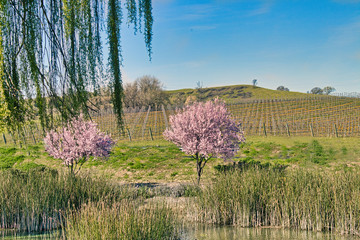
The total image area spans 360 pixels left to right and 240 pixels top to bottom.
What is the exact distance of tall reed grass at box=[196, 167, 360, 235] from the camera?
7723 millimetres

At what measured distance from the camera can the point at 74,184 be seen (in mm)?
9258

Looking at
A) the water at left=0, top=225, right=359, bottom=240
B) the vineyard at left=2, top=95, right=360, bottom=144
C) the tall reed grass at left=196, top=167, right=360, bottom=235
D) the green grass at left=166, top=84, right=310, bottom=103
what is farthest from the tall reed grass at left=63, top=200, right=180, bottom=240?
the green grass at left=166, top=84, right=310, bottom=103

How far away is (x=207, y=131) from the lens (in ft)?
40.7

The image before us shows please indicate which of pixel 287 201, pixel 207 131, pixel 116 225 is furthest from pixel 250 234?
pixel 207 131

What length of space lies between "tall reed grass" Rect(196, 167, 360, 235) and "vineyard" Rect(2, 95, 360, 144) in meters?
15.3

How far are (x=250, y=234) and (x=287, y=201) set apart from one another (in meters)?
1.25

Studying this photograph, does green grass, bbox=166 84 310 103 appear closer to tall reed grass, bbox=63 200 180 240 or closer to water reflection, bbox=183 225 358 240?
water reflection, bbox=183 225 358 240

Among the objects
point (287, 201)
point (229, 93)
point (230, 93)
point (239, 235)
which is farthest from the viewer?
point (229, 93)

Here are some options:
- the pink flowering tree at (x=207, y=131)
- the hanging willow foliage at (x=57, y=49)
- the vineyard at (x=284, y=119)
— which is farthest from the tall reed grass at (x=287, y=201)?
the vineyard at (x=284, y=119)

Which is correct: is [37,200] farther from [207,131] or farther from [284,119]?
[284,119]

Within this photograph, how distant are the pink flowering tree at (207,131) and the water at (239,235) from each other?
4.14 metres

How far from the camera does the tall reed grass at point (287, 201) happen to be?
7723 mm

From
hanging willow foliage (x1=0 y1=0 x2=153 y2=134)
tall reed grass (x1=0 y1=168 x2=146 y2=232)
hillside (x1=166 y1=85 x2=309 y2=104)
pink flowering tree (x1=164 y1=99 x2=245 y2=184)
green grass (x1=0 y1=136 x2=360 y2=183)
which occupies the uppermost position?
hillside (x1=166 y1=85 x2=309 y2=104)

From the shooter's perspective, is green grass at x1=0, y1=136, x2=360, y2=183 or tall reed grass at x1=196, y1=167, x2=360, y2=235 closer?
tall reed grass at x1=196, y1=167, x2=360, y2=235
